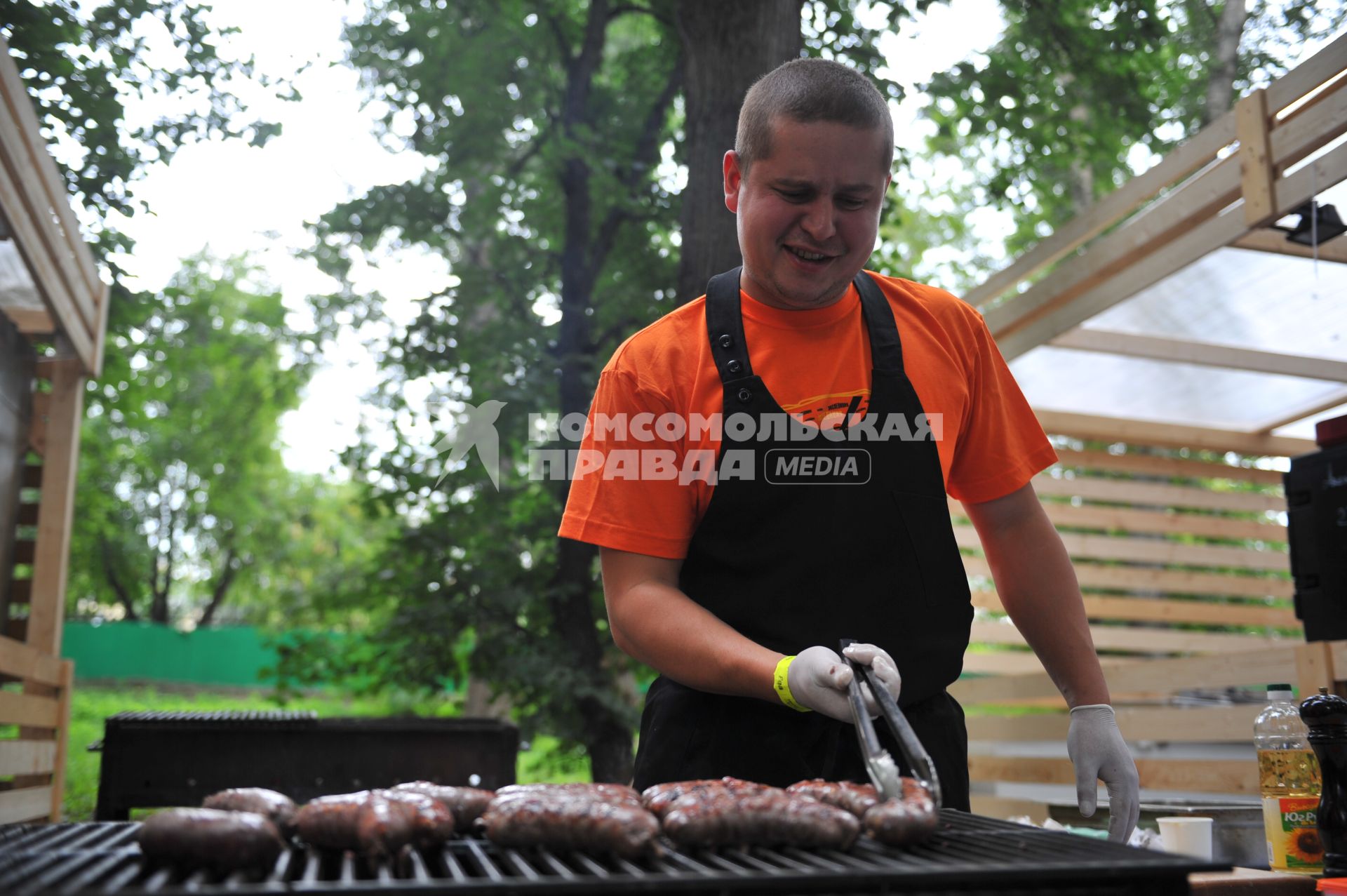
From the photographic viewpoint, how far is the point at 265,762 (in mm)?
5270

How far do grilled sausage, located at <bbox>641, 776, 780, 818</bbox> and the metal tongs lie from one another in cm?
16

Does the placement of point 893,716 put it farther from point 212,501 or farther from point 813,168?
point 212,501

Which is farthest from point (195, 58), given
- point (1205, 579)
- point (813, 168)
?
point (1205, 579)

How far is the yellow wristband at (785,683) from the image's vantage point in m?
1.86

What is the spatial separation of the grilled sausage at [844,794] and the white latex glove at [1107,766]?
0.78 meters

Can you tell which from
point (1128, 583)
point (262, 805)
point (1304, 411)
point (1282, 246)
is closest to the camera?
point (262, 805)

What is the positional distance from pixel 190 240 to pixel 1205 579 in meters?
8.75

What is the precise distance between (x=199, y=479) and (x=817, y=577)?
28397 millimetres

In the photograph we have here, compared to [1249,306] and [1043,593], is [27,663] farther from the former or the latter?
[1249,306]

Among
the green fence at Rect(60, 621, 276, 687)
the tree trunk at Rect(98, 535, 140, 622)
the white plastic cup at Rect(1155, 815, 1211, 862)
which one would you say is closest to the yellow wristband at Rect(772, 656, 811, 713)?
the white plastic cup at Rect(1155, 815, 1211, 862)

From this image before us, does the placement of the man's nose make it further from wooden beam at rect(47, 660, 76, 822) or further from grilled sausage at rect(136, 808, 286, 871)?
wooden beam at rect(47, 660, 76, 822)

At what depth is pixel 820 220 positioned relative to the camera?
2225 mm

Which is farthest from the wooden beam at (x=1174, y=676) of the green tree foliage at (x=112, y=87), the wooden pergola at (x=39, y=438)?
the green tree foliage at (x=112, y=87)

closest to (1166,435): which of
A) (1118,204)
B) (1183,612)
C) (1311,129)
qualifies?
(1183,612)
